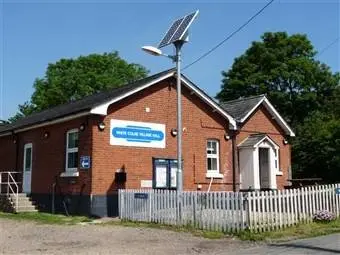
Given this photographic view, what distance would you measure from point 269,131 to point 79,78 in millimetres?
31584

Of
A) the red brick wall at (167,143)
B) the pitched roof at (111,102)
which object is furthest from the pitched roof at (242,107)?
the red brick wall at (167,143)

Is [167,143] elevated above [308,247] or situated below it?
above

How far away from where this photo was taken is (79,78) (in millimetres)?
55531

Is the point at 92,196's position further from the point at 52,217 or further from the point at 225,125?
the point at 225,125

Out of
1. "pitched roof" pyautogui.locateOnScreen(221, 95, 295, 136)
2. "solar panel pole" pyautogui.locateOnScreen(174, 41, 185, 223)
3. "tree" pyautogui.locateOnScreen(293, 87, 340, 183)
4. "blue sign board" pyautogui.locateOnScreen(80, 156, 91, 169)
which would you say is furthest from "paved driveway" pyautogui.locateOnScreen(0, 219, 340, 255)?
"tree" pyautogui.locateOnScreen(293, 87, 340, 183)

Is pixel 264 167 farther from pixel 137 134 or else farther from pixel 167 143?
pixel 137 134

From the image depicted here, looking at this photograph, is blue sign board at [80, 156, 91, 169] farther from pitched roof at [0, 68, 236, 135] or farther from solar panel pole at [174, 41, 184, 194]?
solar panel pole at [174, 41, 184, 194]

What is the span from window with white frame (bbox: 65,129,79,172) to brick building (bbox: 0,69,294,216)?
1.7 inches

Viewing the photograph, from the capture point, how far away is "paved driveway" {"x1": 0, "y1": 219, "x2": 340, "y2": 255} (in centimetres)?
1252

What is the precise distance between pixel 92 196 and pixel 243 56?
122ft

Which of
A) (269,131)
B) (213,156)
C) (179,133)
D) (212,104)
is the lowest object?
(213,156)

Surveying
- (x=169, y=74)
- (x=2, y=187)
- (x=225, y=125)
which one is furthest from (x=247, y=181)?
(x=2, y=187)

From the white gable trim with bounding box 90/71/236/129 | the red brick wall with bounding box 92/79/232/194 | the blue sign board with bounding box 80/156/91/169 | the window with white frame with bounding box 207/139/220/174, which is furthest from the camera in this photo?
the window with white frame with bounding box 207/139/220/174

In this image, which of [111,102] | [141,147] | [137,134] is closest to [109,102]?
[111,102]
